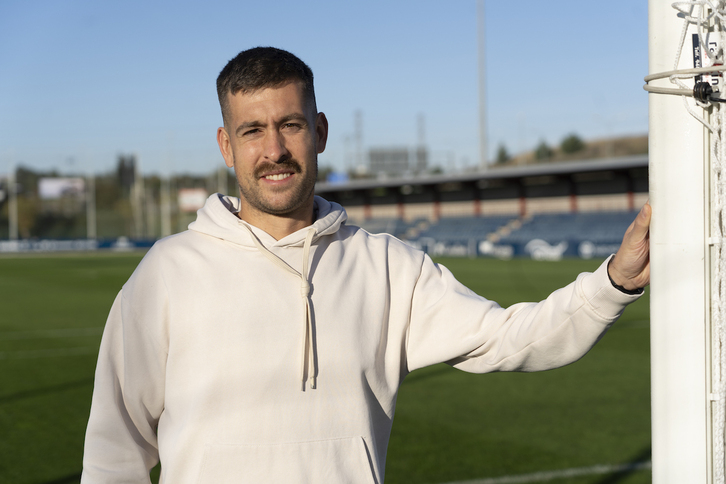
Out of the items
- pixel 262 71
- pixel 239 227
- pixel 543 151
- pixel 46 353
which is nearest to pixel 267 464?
pixel 239 227

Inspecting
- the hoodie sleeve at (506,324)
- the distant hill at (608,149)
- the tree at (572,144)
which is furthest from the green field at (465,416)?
the tree at (572,144)

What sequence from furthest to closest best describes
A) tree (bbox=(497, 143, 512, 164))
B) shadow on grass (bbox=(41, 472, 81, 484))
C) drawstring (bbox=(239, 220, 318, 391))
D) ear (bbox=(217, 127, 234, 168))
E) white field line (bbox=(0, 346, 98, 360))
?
tree (bbox=(497, 143, 512, 164)) → white field line (bbox=(0, 346, 98, 360)) → shadow on grass (bbox=(41, 472, 81, 484)) → ear (bbox=(217, 127, 234, 168)) → drawstring (bbox=(239, 220, 318, 391))

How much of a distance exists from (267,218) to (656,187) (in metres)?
0.98

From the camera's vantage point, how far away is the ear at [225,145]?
6.50 ft

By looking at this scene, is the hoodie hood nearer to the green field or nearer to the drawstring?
the drawstring

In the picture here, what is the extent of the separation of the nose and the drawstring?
0.65 feet

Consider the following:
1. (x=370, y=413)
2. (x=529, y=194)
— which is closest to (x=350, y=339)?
(x=370, y=413)

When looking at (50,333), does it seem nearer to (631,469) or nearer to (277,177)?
(631,469)

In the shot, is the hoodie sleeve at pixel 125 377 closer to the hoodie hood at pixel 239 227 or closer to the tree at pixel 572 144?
the hoodie hood at pixel 239 227

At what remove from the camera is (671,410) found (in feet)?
4.77

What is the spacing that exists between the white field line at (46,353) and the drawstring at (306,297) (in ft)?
30.2

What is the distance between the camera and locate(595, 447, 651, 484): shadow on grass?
4.87 meters

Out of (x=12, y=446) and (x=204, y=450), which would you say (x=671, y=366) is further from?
(x=12, y=446)

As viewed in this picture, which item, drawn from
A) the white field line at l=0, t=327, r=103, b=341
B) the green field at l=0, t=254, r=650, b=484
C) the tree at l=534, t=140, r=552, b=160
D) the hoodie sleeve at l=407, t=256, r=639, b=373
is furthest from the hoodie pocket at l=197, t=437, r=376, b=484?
the tree at l=534, t=140, r=552, b=160
